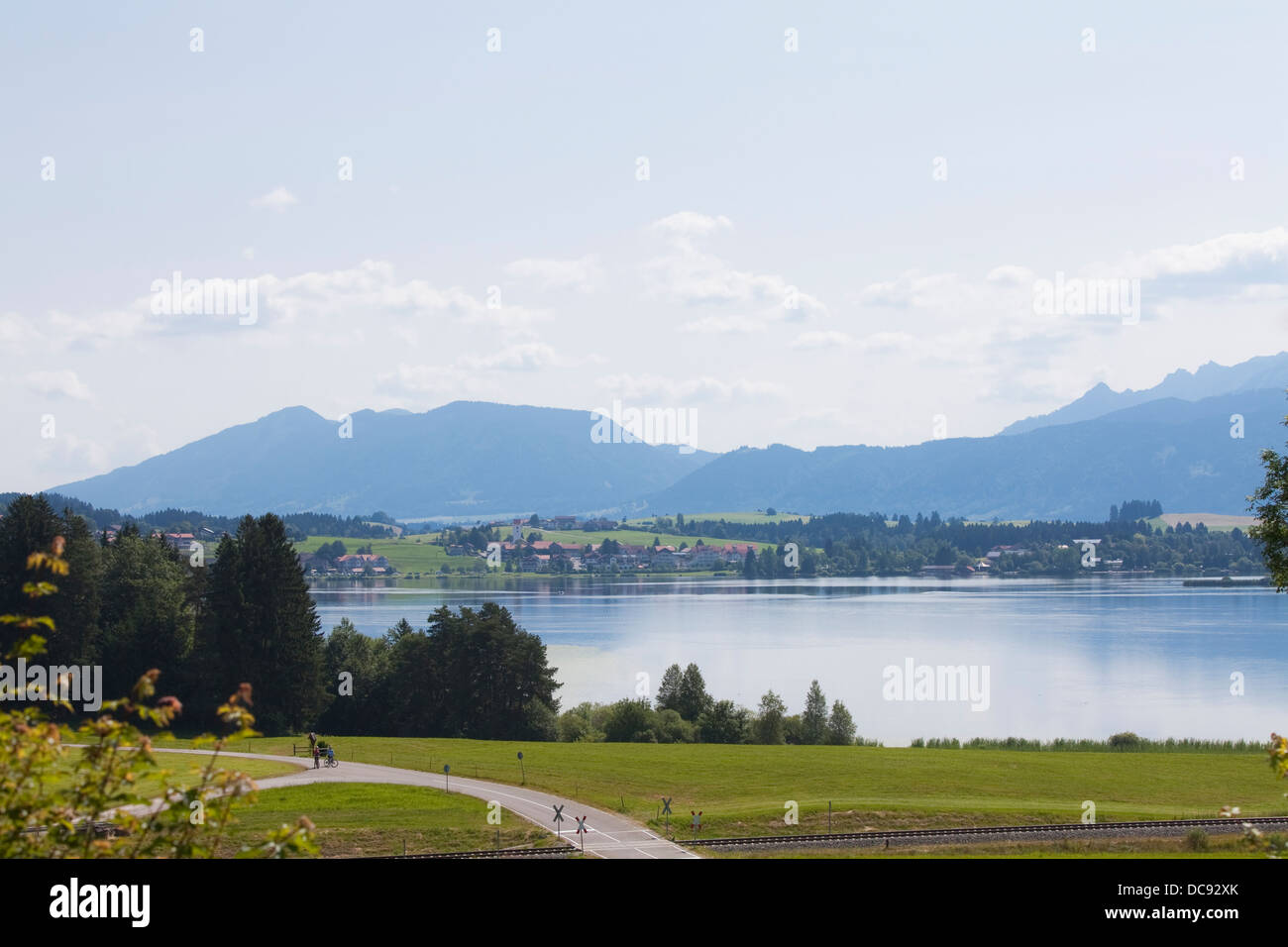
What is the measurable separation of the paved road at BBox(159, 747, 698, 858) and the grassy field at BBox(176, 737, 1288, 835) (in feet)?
4.50

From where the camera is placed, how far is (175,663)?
68.9 m

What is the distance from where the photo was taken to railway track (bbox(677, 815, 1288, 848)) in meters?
37.0

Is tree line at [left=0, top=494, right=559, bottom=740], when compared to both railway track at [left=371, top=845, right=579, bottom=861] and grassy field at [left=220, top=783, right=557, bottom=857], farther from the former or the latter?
railway track at [left=371, top=845, right=579, bottom=861]

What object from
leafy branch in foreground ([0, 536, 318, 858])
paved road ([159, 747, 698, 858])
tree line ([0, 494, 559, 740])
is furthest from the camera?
tree line ([0, 494, 559, 740])

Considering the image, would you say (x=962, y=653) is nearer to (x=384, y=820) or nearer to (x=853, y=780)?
(x=853, y=780)

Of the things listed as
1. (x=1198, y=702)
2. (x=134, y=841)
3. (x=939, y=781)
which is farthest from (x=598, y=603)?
(x=134, y=841)

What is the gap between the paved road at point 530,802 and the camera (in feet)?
116

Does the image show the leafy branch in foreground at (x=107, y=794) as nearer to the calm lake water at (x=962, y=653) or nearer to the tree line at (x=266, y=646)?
the tree line at (x=266, y=646)

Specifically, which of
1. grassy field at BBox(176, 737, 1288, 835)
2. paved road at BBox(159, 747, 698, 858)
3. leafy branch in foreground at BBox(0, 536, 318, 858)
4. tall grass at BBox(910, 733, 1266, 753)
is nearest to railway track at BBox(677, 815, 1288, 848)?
grassy field at BBox(176, 737, 1288, 835)

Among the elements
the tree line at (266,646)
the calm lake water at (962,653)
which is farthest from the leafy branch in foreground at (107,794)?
the calm lake water at (962,653)

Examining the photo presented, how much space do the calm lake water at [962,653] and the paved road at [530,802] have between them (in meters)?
38.0
